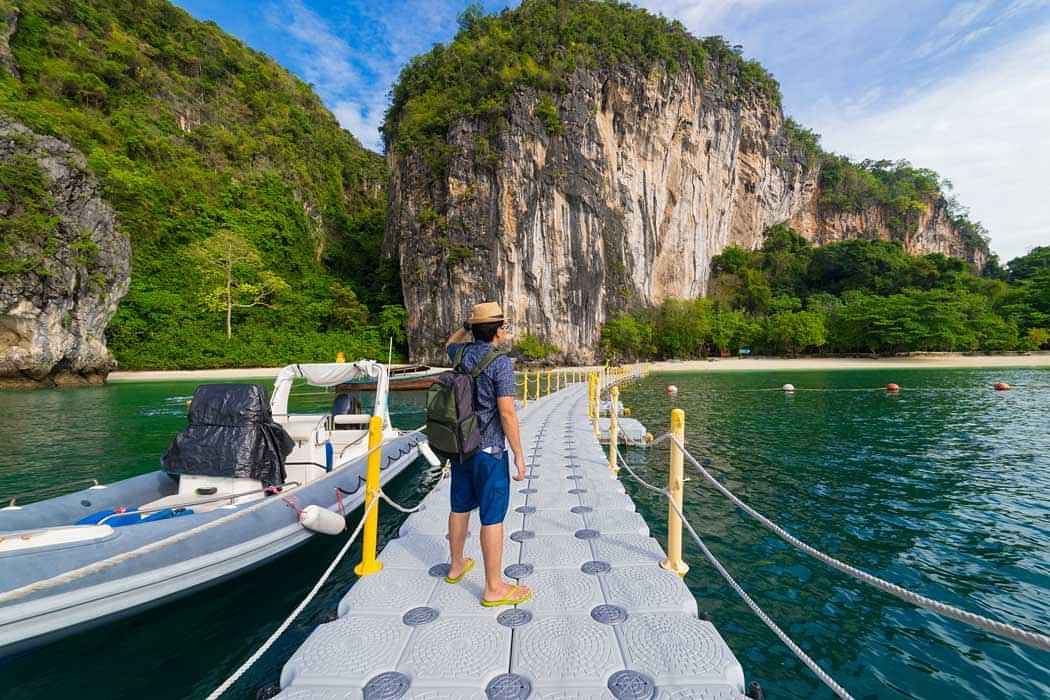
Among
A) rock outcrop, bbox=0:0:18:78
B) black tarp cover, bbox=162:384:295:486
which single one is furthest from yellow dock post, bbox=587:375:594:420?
rock outcrop, bbox=0:0:18:78

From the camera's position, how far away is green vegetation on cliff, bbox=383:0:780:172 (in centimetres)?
3944

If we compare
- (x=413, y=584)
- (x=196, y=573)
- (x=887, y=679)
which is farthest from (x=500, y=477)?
(x=887, y=679)

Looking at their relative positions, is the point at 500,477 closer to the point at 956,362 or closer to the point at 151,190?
the point at 151,190

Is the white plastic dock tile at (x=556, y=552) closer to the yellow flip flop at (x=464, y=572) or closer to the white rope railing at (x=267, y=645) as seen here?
the yellow flip flop at (x=464, y=572)

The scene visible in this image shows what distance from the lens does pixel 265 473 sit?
4840mm

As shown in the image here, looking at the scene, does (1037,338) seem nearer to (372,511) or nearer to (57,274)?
(372,511)

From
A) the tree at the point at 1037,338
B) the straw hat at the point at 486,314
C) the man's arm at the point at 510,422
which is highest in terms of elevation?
the tree at the point at 1037,338

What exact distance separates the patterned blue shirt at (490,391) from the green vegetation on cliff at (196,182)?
34.2 metres

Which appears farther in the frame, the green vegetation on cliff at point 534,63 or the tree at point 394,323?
the tree at point 394,323

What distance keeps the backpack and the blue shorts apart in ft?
0.35

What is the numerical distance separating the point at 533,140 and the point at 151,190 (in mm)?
34370

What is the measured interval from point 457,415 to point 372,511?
1.52 m

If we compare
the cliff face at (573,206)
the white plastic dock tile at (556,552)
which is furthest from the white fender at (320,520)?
the cliff face at (573,206)

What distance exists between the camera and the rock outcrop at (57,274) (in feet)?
74.3
